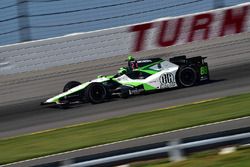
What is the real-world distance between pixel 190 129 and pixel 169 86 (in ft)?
15.8

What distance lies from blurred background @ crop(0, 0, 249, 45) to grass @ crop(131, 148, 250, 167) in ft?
30.5

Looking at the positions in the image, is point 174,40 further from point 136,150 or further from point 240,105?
point 136,150

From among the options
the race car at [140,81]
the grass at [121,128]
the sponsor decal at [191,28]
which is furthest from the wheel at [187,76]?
the sponsor decal at [191,28]

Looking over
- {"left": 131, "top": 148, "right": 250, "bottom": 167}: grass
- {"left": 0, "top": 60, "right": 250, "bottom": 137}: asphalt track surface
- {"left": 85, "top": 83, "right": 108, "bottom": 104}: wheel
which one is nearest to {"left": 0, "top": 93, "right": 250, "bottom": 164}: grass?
{"left": 0, "top": 60, "right": 250, "bottom": 137}: asphalt track surface

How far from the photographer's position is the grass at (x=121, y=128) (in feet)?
31.3

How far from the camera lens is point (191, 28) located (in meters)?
17.0

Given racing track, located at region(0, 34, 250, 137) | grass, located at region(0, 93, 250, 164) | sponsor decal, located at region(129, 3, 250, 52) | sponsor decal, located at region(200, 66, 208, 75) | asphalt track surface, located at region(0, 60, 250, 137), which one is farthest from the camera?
sponsor decal, located at region(129, 3, 250, 52)

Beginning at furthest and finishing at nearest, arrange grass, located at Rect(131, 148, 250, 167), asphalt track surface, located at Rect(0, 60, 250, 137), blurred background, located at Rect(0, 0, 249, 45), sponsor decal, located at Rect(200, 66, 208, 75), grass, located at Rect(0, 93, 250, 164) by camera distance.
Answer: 1. blurred background, located at Rect(0, 0, 249, 45)
2. sponsor decal, located at Rect(200, 66, 208, 75)
3. asphalt track surface, located at Rect(0, 60, 250, 137)
4. grass, located at Rect(0, 93, 250, 164)
5. grass, located at Rect(131, 148, 250, 167)

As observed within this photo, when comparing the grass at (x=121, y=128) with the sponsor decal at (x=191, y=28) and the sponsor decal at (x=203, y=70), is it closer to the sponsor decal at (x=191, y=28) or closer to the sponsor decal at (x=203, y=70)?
the sponsor decal at (x=203, y=70)

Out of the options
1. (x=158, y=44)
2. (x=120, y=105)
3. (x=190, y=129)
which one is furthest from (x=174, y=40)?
(x=190, y=129)

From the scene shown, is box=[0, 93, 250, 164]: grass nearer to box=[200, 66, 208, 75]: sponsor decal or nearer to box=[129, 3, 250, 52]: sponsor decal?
box=[200, 66, 208, 75]: sponsor decal

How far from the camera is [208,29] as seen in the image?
55.6 feet

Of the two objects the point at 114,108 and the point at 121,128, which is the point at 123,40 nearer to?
the point at 114,108

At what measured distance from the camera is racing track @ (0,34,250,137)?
1270 centimetres
